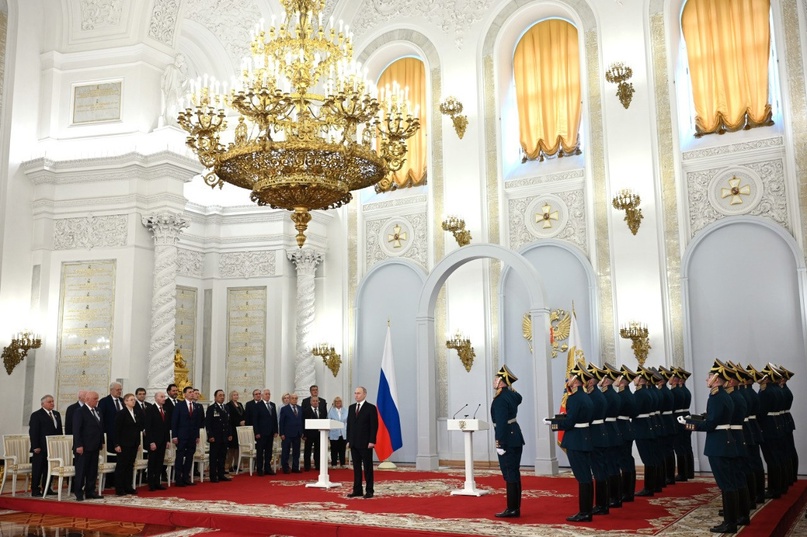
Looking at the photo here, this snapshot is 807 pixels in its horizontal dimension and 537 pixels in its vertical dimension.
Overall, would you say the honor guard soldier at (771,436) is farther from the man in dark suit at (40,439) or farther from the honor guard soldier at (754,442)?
the man in dark suit at (40,439)

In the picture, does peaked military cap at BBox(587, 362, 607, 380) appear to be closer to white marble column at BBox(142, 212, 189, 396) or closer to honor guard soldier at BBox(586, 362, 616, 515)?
honor guard soldier at BBox(586, 362, 616, 515)

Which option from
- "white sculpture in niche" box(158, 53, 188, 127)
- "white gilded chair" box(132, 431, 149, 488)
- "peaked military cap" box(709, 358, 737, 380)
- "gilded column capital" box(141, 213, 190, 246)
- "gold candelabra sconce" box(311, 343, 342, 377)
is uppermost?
"white sculpture in niche" box(158, 53, 188, 127)

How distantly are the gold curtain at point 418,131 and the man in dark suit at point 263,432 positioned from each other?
18.2 ft

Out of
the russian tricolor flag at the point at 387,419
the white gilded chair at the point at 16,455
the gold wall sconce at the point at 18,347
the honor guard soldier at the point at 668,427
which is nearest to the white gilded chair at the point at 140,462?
the white gilded chair at the point at 16,455

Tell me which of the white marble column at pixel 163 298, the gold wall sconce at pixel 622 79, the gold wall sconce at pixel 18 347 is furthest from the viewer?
the gold wall sconce at pixel 622 79

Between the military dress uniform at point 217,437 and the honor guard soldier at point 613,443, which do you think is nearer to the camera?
the honor guard soldier at point 613,443

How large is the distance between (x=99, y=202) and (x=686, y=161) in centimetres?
1027

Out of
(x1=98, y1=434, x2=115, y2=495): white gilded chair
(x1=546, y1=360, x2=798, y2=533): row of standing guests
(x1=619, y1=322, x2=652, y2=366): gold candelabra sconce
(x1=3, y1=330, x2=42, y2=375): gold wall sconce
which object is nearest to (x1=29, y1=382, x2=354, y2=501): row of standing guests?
(x1=98, y1=434, x2=115, y2=495): white gilded chair

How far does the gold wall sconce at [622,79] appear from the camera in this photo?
553 inches

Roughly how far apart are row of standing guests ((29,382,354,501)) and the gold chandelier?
12.8 ft

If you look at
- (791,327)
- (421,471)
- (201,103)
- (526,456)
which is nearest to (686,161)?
(791,327)

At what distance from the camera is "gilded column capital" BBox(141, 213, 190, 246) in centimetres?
1329

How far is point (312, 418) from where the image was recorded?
14.0m

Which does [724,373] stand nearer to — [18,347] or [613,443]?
[613,443]
